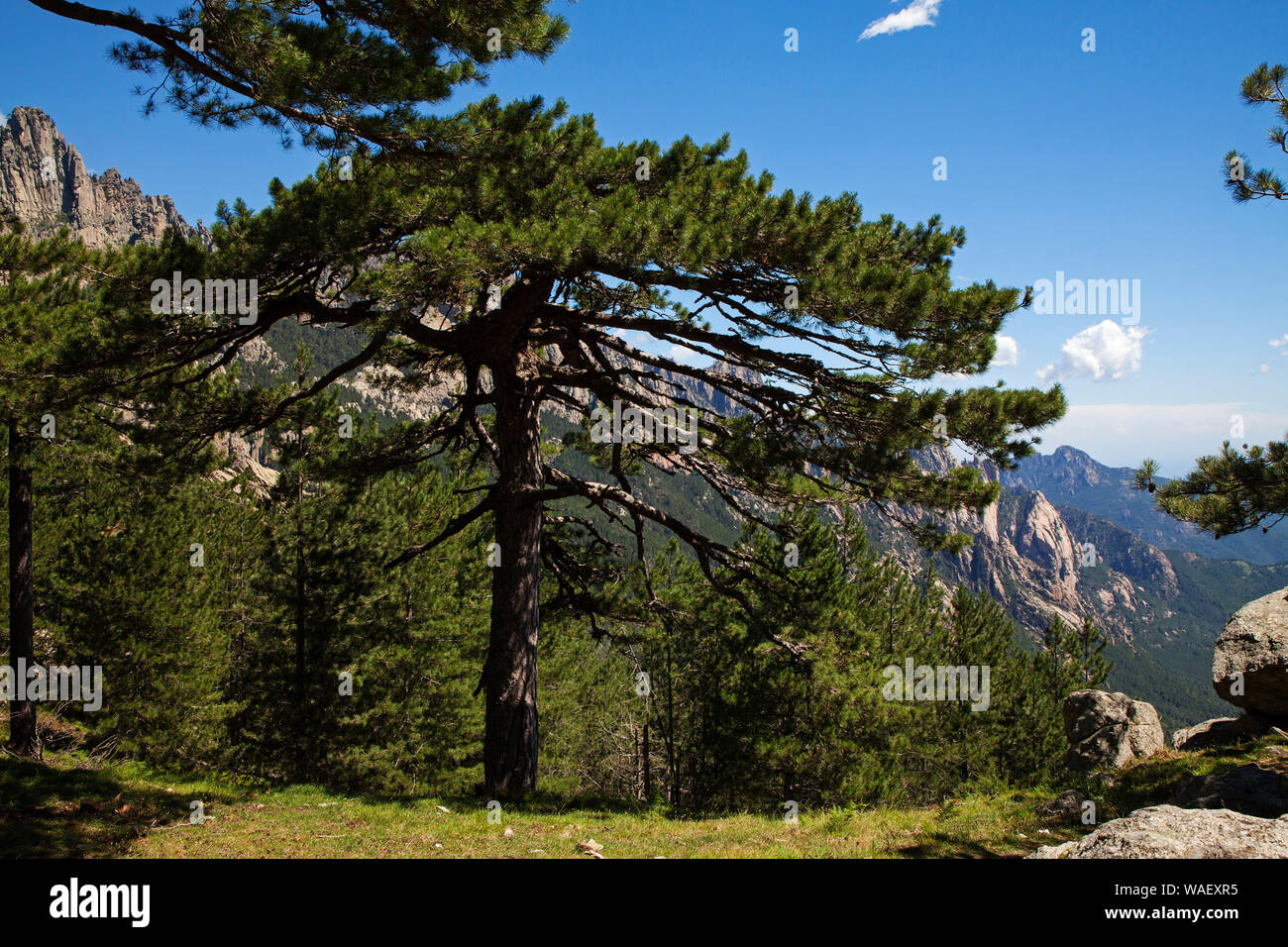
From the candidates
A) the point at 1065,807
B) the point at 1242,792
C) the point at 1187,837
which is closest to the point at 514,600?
the point at 1065,807

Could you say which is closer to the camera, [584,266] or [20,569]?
[584,266]

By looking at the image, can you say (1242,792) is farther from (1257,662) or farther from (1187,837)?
(1187,837)

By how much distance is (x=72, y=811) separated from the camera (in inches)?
248

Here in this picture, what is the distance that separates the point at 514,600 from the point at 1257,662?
9278 millimetres

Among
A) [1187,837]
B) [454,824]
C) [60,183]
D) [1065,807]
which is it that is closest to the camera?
[1187,837]

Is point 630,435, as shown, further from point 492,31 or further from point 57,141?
point 57,141

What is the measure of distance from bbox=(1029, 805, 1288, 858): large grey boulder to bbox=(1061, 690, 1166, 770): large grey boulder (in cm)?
548

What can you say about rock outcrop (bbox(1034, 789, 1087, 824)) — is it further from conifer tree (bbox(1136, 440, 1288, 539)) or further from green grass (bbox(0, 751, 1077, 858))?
conifer tree (bbox(1136, 440, 1288, 539))

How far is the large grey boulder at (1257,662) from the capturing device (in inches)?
324

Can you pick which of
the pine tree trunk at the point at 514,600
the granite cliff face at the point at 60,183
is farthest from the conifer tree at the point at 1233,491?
the granite cliff face at the point at 60,183

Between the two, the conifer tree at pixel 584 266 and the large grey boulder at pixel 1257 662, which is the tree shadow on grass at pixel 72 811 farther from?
the large grey boulder at pixel 1257 662

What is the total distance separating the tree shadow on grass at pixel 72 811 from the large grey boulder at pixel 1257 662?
1184 centimetres

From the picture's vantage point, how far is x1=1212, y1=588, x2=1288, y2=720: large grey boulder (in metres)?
8.24

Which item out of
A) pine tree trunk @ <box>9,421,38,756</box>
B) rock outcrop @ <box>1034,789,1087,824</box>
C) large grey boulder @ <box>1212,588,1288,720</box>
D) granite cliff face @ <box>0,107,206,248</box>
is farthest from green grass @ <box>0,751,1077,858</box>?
granite cliff face @ <box>0,107,206,248</box>
